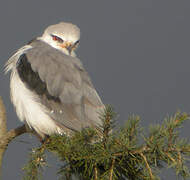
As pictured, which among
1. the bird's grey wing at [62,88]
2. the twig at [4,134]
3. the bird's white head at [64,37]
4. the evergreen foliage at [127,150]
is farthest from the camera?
the bird's white head at [64,37]

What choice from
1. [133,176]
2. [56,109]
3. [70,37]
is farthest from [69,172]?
[70,37]

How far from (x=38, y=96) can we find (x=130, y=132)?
2.82 feet

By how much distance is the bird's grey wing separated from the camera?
1910 millimetres

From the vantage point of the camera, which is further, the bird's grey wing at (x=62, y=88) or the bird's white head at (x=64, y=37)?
the bird's white head at (x=64, y=37)

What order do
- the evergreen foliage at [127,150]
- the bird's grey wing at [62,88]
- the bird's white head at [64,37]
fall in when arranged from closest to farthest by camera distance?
the evergreen foliage at [127,150]
the bird's grey wing at [62,88]
the bird's white head at [64,37]

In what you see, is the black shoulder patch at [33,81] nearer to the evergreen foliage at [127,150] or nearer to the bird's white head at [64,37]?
the bird's white head at [64,37]

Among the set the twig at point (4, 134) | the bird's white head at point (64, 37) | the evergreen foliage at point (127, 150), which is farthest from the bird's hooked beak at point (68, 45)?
the evergreen foliage at point (127, 150)

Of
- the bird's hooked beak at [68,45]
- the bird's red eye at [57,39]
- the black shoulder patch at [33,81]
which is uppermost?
the bird's red eye at [57,39]

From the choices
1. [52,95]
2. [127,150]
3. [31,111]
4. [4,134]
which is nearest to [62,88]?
[52,95]

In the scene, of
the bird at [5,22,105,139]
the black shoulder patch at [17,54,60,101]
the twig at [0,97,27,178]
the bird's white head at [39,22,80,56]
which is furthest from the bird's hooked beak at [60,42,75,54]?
the twig at [0,97,27,178]

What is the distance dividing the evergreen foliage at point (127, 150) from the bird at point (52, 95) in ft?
1.91

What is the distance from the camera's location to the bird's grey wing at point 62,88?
191cm

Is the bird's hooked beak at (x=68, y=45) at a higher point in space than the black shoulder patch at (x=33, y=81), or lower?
higher

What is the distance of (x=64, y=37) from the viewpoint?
228cm
